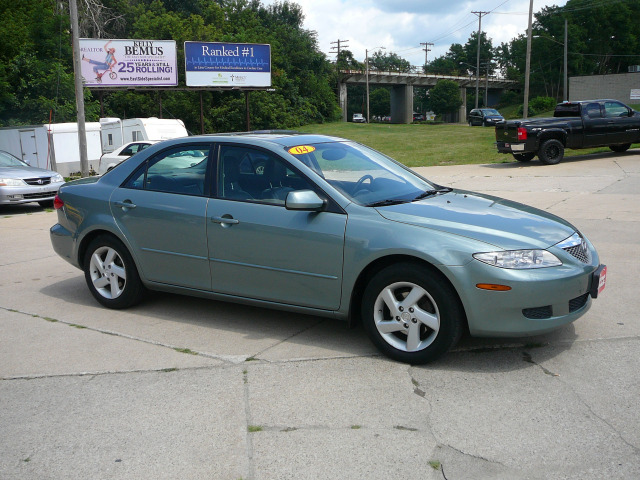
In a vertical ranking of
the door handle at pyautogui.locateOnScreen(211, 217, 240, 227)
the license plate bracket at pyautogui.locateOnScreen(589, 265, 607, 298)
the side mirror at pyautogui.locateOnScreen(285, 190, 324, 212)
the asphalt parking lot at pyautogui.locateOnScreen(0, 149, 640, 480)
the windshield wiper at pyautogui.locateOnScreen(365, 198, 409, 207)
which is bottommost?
the asphalt parking lot at pyautogui.locateOnScreen(0, 149, 640, 480)

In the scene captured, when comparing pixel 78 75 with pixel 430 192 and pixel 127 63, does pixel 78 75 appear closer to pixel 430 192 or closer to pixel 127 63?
pixel 127 63

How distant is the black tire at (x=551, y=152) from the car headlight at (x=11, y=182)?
47.3 ft

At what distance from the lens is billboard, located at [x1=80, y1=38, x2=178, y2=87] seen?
34.8 m

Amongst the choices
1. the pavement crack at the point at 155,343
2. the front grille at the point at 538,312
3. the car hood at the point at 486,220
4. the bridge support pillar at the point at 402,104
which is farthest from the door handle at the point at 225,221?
the bridge support pillar at the point at 402,104

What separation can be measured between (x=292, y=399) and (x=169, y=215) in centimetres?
221

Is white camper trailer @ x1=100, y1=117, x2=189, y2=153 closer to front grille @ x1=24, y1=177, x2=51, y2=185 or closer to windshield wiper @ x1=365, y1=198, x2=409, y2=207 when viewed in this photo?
front grille @ x1=24, y1=177, x2=51, y2=185

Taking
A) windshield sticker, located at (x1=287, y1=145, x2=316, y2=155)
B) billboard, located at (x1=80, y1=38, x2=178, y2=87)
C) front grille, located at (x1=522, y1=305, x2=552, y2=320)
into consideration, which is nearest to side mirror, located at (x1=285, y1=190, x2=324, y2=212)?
windshield sticker, located at (x1=287, y1=145, x2=316, y2=155)

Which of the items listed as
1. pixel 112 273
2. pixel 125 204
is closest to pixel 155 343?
pixel 112 273

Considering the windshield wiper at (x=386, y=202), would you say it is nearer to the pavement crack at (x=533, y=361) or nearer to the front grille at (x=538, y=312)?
the front grille at (x=538, y=312)

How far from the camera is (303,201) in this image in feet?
15.5

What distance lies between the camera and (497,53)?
138 meters

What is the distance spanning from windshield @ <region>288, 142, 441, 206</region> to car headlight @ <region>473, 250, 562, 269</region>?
3.29 ft

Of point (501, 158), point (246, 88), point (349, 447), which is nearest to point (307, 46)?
point (246, 88)

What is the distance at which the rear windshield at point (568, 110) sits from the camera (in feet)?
67.3
